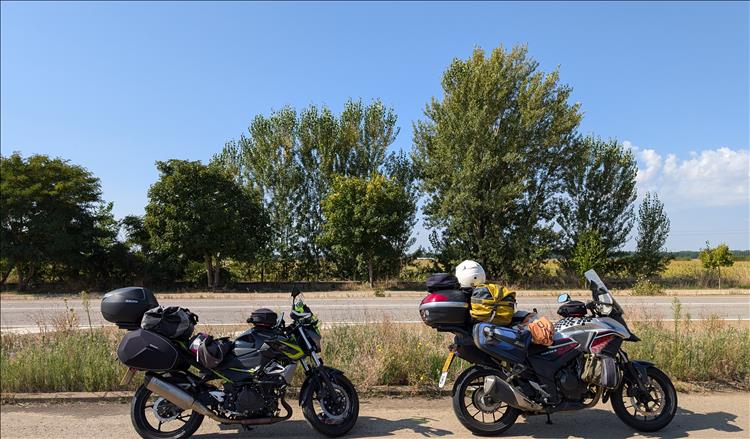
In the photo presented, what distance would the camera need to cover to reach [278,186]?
28750 millimetres

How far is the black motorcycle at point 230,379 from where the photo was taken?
13.6 feet

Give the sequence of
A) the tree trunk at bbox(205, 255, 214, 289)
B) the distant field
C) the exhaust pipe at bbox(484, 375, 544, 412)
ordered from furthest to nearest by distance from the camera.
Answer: the distant field, the tree trunk at bbox(205, 255, 214, 289), the exhaust pipe at bbox(484, 375, 544, 412)

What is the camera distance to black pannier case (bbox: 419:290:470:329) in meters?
4.46

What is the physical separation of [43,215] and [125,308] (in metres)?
22.0

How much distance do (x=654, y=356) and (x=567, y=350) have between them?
8.23 feet

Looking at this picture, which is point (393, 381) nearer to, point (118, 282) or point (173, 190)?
point (173, 190)

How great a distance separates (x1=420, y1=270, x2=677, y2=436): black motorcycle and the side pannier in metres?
0.10

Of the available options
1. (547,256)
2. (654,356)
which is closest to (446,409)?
(654,356)

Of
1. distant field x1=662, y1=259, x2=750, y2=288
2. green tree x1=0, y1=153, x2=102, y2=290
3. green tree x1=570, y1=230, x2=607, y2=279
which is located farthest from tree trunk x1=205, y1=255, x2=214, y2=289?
distant field x1=662, y1=259, x2=750, y2=288

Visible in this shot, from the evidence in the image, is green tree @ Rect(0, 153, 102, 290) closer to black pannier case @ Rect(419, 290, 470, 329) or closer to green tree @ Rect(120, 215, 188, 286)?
green tree @ Rect(120, 215, 188, 286)

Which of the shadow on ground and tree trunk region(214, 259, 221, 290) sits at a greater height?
tree trunk region(214, 259, 221, 290)

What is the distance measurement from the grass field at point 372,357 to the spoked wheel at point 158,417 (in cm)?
152

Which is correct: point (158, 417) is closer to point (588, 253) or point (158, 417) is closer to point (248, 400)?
point (248, 400)

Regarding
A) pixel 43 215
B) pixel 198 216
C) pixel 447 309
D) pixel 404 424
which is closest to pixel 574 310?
pixel 447 309
